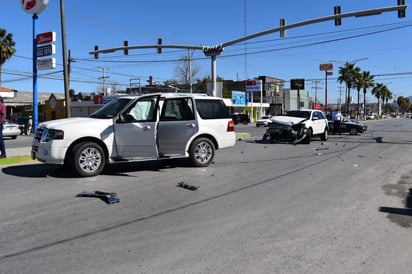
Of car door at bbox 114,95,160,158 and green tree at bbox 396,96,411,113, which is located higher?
green tree at bbox 396,96,411,113

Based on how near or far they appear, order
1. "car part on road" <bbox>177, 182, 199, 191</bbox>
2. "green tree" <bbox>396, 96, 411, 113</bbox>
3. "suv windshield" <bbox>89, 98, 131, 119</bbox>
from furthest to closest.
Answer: "green tree" <bbox>396, 96, 411, 113</bbox>, "suv windshield" <bbox>89, 98, 131, 119</bbox>, "car part on road" <bbox>177, 182, 199, 191</bbox>

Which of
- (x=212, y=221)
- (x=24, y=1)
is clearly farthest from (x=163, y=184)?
(x=24, y=1)

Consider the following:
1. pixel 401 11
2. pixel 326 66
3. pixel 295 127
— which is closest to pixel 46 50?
pixel 295 127

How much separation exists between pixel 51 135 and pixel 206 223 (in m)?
4.85

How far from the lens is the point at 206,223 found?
5.62 metres

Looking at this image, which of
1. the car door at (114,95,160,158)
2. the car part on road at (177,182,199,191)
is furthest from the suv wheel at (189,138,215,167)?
the car part on road at (177,182,199,191)

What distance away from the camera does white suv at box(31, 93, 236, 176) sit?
8805mm

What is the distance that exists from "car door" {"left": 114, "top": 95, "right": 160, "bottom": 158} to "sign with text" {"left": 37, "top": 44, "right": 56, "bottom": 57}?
6546 mm

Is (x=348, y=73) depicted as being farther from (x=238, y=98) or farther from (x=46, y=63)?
(x=46, y=63)

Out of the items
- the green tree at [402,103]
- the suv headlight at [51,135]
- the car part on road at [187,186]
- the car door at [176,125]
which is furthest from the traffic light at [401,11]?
the green tree at [402,103]

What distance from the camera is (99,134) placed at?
9062mm

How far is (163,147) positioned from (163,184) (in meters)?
1.80

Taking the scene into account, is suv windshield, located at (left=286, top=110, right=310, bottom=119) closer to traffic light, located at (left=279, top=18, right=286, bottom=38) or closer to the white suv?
traffic light, located at (left=279, top=18, right=286, bottom=38)

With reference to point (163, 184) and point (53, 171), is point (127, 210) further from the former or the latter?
point (53, 171)
